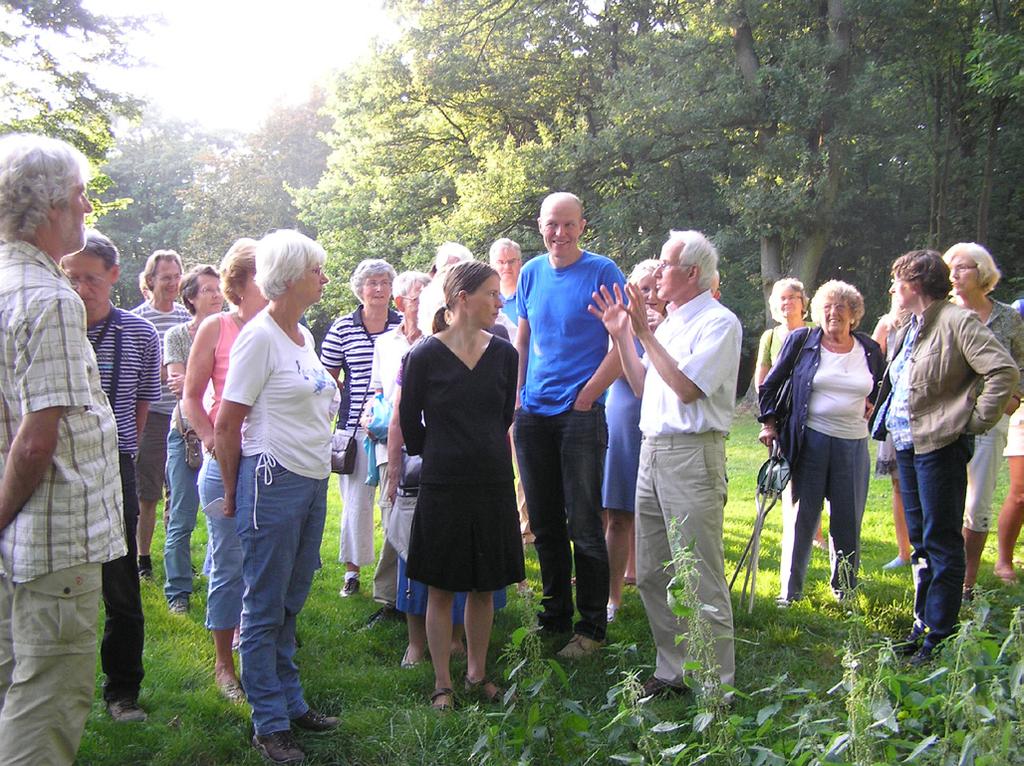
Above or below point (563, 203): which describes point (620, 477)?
below

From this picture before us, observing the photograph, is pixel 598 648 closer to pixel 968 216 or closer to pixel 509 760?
pixel 509 760

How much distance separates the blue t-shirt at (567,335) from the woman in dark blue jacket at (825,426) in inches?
61.3

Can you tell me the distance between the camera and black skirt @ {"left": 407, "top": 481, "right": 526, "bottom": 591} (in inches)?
154

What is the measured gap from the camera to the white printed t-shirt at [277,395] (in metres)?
3.40

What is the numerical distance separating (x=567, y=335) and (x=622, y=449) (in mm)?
1169

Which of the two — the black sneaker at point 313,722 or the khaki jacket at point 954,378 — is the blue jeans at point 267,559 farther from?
the khaki jacket at point 954,378

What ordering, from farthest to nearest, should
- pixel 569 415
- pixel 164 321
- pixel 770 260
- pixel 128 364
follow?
1. pixel 770 260
2. pixel 164 321
3. pixel 569 415
4. pixel 128 364

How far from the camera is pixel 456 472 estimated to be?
3.92m

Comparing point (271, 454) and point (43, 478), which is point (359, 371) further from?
point (43, 478)

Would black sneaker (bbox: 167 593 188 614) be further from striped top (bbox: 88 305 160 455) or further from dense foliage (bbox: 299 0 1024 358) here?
dense foliage (bbox: 299 0 1024 358)

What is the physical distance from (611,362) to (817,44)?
16876 millimetres

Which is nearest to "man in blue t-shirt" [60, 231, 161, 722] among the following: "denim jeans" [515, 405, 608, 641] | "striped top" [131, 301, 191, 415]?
"striped top" [131, 301, 191, 415]

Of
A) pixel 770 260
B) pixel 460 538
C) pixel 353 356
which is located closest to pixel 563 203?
pixel 353 356

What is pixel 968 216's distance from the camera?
21.5 meters
